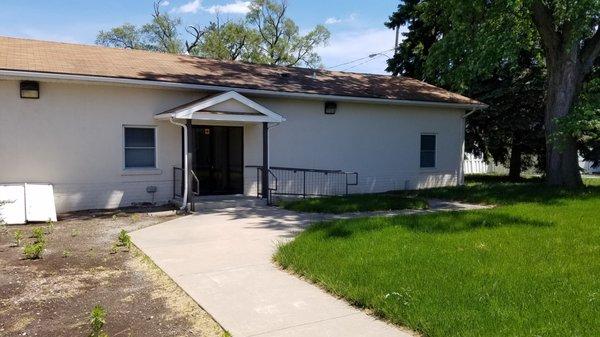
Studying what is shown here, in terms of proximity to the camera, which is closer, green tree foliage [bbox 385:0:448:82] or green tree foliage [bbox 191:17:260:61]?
green tree foliage [bbox 385:0:448:82]

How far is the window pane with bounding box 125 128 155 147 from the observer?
12.4m

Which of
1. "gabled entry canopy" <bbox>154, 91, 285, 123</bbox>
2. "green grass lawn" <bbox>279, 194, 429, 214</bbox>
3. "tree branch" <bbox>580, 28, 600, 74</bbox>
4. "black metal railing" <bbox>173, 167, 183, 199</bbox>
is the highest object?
"tree branch" <bbox>580, 28, 600, 74</bbox>

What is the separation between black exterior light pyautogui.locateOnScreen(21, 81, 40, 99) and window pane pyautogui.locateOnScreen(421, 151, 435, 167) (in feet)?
40.6

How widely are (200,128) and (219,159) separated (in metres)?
1.04

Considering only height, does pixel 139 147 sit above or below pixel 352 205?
above

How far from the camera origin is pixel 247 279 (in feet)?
19.3

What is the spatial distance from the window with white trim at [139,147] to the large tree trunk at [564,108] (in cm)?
1148

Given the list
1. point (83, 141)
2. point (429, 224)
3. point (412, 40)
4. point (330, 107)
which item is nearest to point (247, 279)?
point (429, 224)

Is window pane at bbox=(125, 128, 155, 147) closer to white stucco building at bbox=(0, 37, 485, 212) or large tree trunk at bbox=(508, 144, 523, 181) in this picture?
white stucco building at bbox=(0, 37, 485, 212)

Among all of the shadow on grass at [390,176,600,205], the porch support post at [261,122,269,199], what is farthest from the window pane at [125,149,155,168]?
the shadow on grass at [390,176,600,205]

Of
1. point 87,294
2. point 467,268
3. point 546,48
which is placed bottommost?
point 87,294

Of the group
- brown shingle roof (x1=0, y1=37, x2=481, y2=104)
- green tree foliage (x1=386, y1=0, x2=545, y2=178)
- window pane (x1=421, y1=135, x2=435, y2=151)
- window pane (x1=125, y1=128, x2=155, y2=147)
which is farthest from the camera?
green tree foliage (x1=386, y1=0, x2=545, y2=178)

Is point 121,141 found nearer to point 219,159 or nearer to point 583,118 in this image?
point 219,159

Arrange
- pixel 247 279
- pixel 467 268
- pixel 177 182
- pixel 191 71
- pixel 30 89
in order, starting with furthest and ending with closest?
pixel 191 71
pixel 177 182
pixel 30 89
pixel 247 279
pixel 467 268
